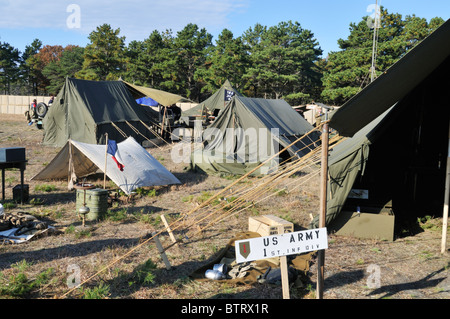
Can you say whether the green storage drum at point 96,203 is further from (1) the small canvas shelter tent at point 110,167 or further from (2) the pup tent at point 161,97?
(2) the pup tent at point 161,97

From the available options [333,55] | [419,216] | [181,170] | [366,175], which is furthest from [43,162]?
[333,55]

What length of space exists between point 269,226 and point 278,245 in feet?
10.1

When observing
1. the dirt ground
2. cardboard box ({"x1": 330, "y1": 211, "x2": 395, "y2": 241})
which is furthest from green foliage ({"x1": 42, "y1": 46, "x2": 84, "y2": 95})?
cardboard box ({"x1": 330, "y1": 211, "x2": 395, "y2": 241})

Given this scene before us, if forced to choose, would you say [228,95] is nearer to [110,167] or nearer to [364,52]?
[110,167]

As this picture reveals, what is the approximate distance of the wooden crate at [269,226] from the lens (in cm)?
674

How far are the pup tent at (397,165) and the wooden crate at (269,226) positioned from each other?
2.14ft

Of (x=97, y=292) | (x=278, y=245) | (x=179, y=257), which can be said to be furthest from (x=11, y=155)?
(x=278, y=245)

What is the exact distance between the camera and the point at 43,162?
14180mm

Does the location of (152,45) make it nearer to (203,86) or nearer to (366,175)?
(203,86)

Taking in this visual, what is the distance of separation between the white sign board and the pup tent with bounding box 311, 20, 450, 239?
317 centimetres

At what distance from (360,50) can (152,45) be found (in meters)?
21.1

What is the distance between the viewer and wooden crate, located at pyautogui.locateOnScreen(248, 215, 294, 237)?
6.74 metres

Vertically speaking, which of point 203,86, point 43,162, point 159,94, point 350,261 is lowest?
point 350,261

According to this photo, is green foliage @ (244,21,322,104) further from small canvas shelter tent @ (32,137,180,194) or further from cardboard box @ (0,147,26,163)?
cardboard box @ (0,147,26,163)
